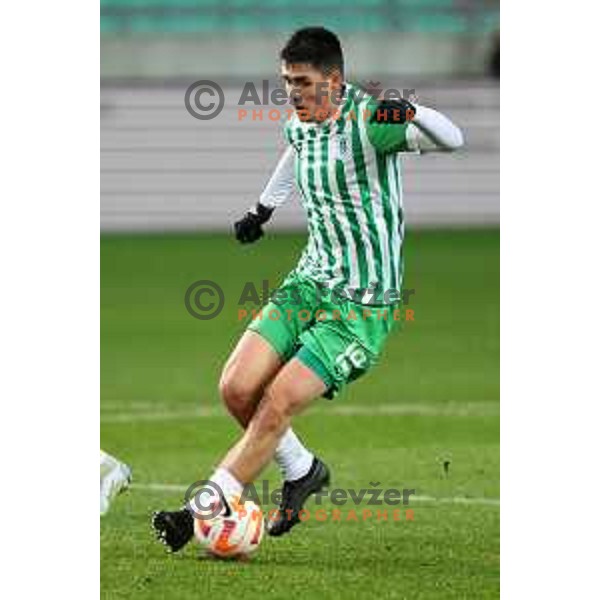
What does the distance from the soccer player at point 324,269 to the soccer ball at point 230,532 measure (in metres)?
0.07

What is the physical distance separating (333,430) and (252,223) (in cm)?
352

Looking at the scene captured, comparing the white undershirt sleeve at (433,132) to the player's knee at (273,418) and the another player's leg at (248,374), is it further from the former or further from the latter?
the player's knee at (273,418)

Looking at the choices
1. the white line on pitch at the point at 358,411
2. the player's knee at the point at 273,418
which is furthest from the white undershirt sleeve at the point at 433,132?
the white line on pitch at the point at 358,411

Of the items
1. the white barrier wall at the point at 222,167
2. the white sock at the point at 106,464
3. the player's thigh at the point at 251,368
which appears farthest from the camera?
the white barrier wall at the point at 222,167

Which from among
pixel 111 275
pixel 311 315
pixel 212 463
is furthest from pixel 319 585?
pixel 111 275

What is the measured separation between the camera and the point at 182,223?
27.3m

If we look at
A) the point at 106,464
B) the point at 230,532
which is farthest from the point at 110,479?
the point at 230,532

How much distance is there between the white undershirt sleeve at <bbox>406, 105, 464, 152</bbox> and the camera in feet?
30.6

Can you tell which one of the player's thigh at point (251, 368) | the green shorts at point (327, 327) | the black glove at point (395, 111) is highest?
the black glove at point (395, 111)

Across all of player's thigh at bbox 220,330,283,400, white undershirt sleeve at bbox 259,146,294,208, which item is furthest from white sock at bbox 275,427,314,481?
white undershirt sleeve at bbox 259,146,294,208

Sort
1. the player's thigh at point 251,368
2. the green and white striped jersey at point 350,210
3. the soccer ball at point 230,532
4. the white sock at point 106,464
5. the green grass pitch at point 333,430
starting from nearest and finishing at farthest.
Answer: the green grass pitch at point 333,430, the soccer ball at point 230,532, the player's thigh at point 251,368, the green and white striped jersey at point 350,210, the white sock at point 106,464

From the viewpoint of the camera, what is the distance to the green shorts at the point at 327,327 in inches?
380
